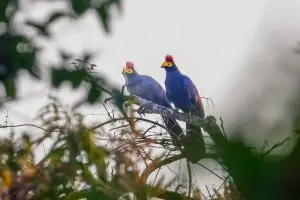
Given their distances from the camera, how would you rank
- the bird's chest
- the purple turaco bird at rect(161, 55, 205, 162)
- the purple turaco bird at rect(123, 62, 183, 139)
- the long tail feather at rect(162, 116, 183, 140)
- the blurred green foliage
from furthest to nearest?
the bird's chest, the purple turaco bird at rect(123, 62, 183, 139), the purple turaco bird at rect(161, 55, 205, 162), the long tail feather at rect(162, 116, 183, 140), the blurred green foliage

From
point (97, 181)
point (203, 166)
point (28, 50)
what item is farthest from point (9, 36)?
point (203, 166)

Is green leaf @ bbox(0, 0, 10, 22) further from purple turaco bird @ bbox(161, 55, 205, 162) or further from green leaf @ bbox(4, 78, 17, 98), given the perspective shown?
purple turaco bird @ bbox(161, 55, 205, 162)

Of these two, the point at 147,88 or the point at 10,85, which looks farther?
the point at 147,88

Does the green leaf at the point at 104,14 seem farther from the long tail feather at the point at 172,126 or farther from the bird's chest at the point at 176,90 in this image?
the bird's chest at the point at 176,90

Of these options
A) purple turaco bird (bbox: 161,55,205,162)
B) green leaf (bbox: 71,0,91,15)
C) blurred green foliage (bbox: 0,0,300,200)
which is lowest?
blurred green foliage (bbox: 0,0,300,200)

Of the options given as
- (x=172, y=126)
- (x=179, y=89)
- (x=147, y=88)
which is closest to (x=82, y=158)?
(x=172, y=126)

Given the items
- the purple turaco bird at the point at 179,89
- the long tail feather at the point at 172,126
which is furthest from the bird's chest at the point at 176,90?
the long tail feather at the point at 172,126

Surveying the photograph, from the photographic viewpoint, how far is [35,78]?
1.89 ft

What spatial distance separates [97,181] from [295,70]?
1.02ft

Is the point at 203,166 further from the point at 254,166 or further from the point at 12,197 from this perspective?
the point at 12,197

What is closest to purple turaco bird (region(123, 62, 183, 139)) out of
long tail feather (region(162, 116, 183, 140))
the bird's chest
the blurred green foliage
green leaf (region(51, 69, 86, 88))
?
the bird's chest

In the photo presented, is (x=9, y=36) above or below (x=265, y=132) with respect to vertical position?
above

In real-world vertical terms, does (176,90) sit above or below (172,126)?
above

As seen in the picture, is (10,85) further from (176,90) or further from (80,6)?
(176,90)
